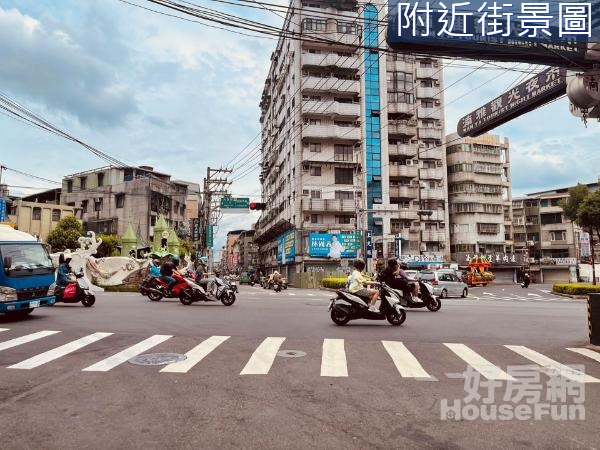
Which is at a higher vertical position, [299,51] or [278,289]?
[299,51]

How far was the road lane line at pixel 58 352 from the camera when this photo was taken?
7.35 meters

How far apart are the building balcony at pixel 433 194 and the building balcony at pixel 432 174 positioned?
5.01 ft

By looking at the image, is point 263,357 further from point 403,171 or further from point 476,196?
point 476,196

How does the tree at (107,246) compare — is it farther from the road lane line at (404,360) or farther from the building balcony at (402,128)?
the road lane line at (404,360)

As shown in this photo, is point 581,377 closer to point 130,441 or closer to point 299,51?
point 130,441

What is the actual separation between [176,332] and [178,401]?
18.1ft

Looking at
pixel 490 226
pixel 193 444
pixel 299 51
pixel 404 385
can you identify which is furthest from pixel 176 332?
pixel 490 226

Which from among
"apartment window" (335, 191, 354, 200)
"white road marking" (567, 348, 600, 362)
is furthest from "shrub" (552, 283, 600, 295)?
"apartment window" (335, 191, 354, 200)

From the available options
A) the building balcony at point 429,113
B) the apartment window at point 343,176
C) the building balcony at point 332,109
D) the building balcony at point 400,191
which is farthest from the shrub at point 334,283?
the building balcony at point 429,113

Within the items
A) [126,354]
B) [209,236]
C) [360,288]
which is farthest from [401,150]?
[126,354]

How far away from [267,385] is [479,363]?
3.66 metres

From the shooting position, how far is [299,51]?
50.2 metres

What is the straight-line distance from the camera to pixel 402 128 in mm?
54438

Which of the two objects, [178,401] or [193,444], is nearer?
[193,444]
